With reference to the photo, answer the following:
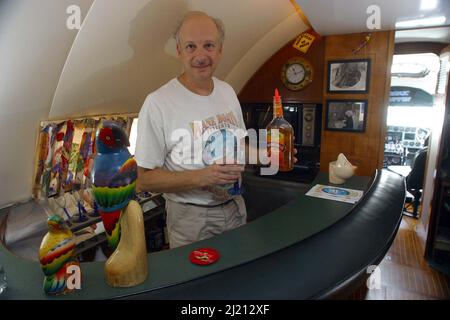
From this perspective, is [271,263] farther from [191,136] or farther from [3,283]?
[3,283]

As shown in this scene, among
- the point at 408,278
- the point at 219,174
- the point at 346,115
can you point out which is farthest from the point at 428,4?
the point at 408,278

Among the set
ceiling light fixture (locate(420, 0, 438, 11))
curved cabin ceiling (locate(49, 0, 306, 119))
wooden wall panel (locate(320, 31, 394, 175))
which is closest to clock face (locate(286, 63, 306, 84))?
wooden wall panel (locate(320, 31, 394, 175))

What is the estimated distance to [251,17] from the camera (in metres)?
2.52

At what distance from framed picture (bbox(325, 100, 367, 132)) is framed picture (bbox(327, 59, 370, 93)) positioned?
130 mm

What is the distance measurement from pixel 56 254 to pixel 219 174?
1.84 feet

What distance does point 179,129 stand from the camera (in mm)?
1217

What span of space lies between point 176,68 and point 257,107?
169 cm

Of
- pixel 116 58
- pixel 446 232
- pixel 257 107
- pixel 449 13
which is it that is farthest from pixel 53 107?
pixel 446 232

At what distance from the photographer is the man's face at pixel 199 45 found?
3.89 ft

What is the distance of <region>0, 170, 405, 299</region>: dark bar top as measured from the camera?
0.76 metres

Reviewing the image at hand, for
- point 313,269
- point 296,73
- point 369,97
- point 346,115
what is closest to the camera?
point 313,269

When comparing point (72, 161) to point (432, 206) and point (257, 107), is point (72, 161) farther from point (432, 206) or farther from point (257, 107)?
point (432, 206)

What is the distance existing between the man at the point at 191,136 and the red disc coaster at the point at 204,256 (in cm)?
27

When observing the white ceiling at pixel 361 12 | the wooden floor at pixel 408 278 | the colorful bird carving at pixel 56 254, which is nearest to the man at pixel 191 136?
the colorful bird carving at pixel 56 254
